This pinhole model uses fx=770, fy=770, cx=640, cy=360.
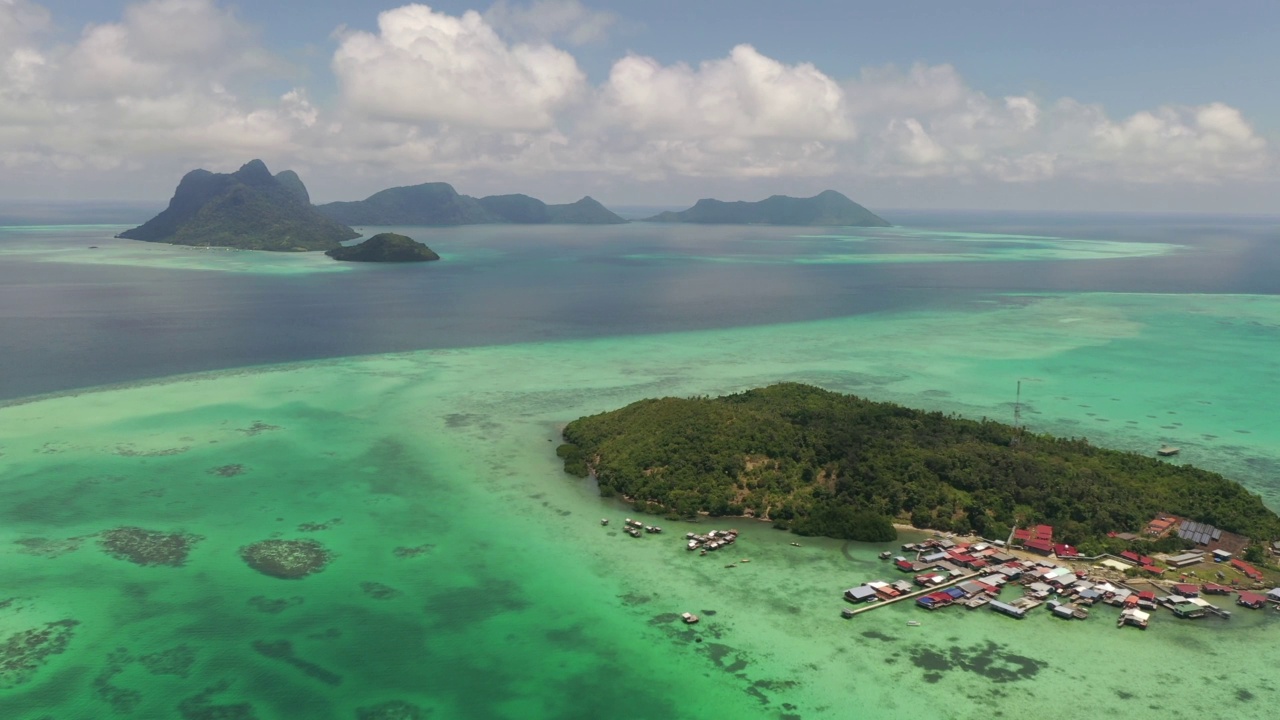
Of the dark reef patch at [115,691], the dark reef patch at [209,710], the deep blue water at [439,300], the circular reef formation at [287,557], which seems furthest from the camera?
the deep blue water at [439,300]

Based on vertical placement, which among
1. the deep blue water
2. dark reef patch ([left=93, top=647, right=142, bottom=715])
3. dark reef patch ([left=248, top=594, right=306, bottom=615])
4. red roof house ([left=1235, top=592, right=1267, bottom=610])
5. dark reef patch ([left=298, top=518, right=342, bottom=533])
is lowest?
dark reef patch ([left=93, top=647, right=142, bottom=715])

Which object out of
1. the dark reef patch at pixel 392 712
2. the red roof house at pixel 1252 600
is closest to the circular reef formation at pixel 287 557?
the dark reef patch at pixel 392 712

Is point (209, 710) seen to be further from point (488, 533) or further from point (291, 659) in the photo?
point (488, 533)

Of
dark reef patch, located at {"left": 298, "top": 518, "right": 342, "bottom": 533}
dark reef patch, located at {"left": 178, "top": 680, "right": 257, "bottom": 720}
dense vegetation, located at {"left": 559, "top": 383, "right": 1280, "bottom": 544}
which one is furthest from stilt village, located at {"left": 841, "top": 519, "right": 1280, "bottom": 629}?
dark reef patch, located at {"left": 298, "top": 518, "right": 342, "bottom": 533}

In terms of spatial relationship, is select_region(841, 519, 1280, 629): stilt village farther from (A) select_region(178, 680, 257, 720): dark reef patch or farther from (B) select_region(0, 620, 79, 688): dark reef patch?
(B) select_region(0, 620, 79, 688): dark reef patch

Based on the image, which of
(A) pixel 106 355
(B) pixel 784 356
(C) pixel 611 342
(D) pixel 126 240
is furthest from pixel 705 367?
(D) pixel 126 240

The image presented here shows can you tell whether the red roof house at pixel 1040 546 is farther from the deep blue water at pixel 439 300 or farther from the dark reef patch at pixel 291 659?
the deep blue water at pixel 439 300

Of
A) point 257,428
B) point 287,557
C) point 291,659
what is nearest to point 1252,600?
point 291,659
